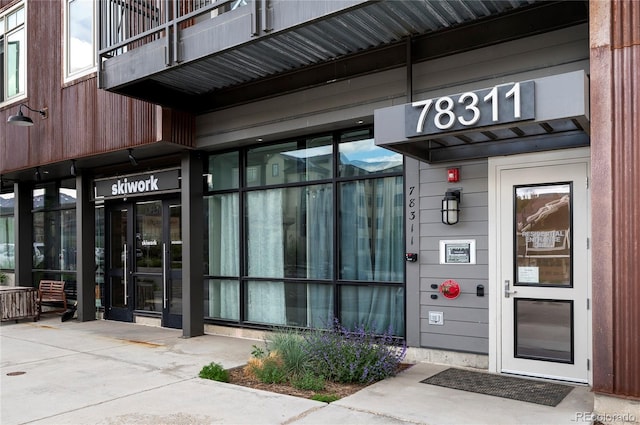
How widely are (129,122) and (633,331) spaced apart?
732 cm

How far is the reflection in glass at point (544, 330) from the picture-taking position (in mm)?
5422

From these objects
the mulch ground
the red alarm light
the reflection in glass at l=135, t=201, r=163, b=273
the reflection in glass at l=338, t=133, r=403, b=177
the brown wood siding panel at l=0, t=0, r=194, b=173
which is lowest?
the mulch ground

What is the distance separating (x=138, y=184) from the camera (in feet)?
30.9

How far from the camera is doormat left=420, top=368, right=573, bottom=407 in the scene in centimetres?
497

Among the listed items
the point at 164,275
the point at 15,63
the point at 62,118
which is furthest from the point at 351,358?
the point at 15,63

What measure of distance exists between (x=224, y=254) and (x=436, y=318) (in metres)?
3.89

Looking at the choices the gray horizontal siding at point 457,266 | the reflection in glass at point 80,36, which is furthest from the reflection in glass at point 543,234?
the reflection in glass at point 80,36

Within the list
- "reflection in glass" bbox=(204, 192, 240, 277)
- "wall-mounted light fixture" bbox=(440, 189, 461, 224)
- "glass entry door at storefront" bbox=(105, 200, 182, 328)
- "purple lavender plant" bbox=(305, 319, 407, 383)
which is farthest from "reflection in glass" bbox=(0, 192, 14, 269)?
"wall-mounted light fixture" bbox=(440, 189, 461, 224)

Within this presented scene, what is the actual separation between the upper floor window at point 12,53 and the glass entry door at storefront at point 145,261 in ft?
12.1

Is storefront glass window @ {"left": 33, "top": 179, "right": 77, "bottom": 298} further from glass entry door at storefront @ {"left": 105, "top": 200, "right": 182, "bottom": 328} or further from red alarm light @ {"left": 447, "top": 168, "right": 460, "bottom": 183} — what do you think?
red alarm light @ {"left": 447, "top": 168, "right": 460, "bottom": 183}

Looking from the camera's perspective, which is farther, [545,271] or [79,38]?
[79,38]

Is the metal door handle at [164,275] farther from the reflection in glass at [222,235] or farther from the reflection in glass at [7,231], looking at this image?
the reflection in glass at [7,231]

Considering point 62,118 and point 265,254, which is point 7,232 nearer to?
point 62,118

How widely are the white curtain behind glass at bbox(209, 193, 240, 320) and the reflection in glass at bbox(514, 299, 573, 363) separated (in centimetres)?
445
